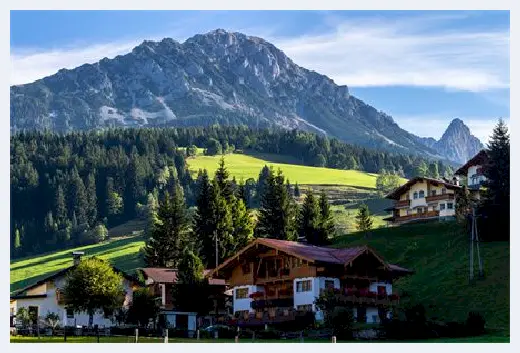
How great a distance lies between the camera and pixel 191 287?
8412cm

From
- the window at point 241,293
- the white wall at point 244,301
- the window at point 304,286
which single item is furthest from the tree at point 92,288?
the window at point 304,286

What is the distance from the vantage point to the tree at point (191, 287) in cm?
8406

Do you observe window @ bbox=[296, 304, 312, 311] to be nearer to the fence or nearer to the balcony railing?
the fence

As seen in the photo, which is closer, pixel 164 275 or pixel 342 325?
pixel 342 325

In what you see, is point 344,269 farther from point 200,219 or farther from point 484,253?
point 200,219

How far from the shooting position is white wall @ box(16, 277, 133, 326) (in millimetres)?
89188

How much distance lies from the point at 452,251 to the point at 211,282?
2427 cm

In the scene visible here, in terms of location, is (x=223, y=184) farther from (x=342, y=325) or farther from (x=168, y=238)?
(x=342, y=325)

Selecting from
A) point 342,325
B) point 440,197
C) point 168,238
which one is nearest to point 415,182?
point 440,197

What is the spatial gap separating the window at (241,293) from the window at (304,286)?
23.5ft

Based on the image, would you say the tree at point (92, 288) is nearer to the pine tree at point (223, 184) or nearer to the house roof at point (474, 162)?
the pine tree at point (223, 184)

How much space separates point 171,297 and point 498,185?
116 feet

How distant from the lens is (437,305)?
80.9 meters

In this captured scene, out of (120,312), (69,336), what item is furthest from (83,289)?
(69,336)
